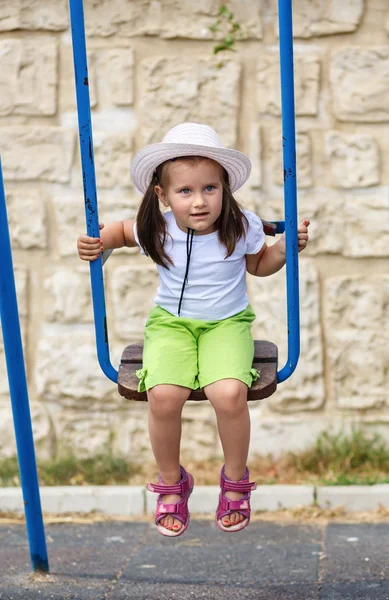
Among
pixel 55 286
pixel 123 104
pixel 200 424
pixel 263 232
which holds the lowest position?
pixel 200 424

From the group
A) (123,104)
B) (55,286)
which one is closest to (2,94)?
(123,104)

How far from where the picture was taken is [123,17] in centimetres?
474

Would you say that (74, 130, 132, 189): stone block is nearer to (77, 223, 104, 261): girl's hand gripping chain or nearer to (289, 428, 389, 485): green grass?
(289, 428, 389, 485): green grass

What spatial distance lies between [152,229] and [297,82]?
5.99 ft

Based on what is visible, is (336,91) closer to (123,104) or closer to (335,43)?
(335,43)

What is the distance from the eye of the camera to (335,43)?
470 cm

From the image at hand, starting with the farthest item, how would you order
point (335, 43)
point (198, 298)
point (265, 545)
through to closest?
point (335, 43) → point (265, 545) → point (198, 298)

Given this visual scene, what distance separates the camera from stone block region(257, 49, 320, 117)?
4691 millimetres

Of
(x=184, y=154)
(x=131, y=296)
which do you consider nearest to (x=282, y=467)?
(x=131, y=296)

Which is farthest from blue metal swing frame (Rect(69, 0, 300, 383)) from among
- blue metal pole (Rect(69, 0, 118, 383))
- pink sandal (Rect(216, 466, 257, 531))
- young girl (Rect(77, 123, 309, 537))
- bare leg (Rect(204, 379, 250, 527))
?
pink sandal (Rect(216, 466, 257, 531))

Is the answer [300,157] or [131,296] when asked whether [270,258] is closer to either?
[300,157]

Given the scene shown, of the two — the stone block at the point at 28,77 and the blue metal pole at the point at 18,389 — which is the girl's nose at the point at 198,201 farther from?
the stone block at the point at 28,77

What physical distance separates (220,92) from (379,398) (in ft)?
5.31

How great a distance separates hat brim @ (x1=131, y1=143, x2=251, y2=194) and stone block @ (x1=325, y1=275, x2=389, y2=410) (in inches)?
70.1
